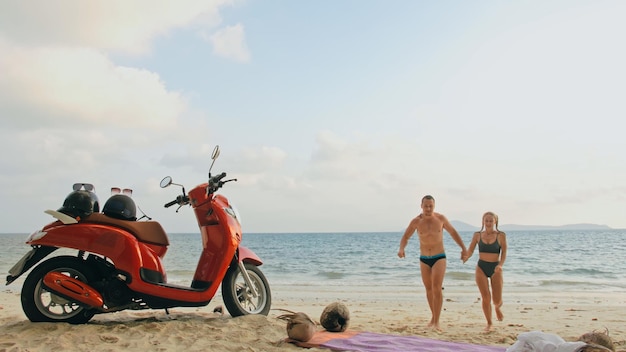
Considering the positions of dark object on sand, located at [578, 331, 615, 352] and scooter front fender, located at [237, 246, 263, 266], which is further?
scooter front fender, located at [237, 246, 263, 266]

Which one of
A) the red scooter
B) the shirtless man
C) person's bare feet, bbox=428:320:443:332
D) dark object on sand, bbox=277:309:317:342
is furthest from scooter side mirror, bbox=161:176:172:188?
person's bare feet, bbox=428:320:443:332

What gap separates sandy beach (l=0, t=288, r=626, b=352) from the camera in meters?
4.34

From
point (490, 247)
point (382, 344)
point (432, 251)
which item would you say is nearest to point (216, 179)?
point (382, 344)

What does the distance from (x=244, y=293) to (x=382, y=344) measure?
1.62 m

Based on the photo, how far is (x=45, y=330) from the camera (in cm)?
450

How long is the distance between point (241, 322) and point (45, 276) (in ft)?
6.07

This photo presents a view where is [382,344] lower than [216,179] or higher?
lower

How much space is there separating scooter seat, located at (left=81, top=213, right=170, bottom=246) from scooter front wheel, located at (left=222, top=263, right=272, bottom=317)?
0.77 metres

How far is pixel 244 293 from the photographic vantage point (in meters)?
5.55

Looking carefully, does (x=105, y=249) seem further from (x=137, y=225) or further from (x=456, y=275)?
(x=456, y=275)

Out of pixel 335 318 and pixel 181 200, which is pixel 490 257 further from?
pixel 181 200

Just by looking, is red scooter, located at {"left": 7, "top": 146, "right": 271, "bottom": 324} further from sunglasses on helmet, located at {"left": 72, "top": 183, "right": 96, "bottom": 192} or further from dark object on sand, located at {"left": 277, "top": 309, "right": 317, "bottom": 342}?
dark object on sand, located at {"left": 277, "top": 309, "right": 317, "bottom": 342}

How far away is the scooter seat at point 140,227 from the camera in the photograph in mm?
5082

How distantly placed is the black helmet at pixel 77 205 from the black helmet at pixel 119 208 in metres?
0.18
